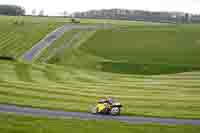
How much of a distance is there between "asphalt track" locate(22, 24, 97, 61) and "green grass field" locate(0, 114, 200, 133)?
36.8 metres

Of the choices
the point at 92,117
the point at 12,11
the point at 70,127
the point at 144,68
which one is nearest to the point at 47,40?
the point at 144,68

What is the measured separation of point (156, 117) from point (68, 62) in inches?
1290

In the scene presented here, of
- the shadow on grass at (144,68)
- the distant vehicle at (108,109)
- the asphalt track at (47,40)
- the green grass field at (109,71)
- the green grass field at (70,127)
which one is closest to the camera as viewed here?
the green grass field at (70,127)

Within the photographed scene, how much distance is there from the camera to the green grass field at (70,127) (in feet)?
78.2

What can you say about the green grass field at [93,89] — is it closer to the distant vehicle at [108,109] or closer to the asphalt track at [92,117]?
the distant vehicle at [108,109]

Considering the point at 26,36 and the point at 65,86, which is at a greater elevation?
the point at 26,36

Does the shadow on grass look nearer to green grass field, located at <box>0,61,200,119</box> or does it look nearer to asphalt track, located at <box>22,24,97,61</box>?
green grass field, located at <box>0,61,200,119</box>

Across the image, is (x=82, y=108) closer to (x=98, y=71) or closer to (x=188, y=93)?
(x=188, y=93)

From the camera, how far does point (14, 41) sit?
2968 inches

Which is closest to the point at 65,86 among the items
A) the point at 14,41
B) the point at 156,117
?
the point at 156,117

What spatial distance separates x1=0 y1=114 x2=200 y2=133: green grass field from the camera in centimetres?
2384

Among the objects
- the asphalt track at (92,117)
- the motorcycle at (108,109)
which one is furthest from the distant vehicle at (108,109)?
the asphalt track at (92,117)

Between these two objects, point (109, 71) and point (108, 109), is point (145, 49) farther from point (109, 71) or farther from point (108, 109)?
point (108, 109)

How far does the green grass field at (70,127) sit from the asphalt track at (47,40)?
1447 inches
